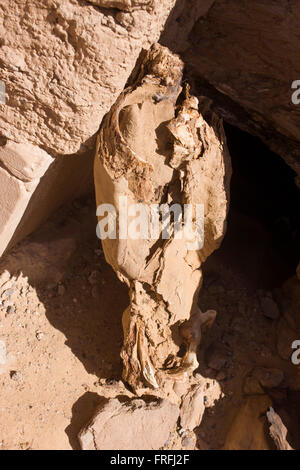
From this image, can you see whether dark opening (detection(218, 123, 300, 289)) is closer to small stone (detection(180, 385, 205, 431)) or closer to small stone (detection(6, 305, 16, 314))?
small stone (detection(180, 385, 205, 431))

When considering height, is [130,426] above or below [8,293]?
below

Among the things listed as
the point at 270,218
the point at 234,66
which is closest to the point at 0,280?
the point at 234,66

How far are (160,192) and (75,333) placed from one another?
3.32 ft

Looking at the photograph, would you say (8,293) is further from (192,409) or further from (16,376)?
(192,409)

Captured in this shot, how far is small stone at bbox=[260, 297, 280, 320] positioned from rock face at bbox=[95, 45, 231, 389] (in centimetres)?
67

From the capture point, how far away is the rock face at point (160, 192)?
2080 millimetres

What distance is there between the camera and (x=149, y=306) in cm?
235

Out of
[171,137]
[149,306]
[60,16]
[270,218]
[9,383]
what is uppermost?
[60,16]

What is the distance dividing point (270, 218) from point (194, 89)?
4.33 ft

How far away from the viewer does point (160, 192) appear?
2189 millimetres

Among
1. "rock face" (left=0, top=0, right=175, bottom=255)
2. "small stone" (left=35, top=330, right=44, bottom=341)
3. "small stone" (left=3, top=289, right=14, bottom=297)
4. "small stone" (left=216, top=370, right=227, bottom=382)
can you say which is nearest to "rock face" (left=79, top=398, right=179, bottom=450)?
"small stone" (left=216, top=370, right=227, bottom=382)

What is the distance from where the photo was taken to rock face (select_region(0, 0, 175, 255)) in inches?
71.6

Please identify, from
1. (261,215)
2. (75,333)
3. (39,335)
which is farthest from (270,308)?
(39,335)
